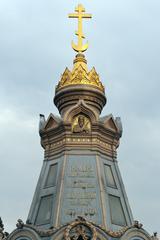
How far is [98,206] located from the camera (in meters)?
31.6

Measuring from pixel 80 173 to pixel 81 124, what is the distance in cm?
310

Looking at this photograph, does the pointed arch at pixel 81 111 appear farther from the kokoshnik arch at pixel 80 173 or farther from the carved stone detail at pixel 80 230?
the carved stone detail at pixel 80 230

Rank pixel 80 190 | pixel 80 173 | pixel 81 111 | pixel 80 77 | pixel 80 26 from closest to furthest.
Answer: pixel 80 190, pixel 80 173, pixel 81 111, pixel 80 77, pixel 80 26

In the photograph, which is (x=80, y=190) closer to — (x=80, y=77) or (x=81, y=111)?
(x=81, y=111)

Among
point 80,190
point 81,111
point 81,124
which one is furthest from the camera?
point 81,111

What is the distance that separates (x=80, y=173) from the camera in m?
33.0

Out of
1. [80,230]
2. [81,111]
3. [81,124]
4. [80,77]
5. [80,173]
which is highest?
[80,77]

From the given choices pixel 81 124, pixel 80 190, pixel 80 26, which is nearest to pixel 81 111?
pixel 81 124

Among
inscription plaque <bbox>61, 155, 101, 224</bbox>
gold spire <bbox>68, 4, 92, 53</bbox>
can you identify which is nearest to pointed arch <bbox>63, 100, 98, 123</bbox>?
inscription plaque <bbox>61, 155, 101, 224</bbox>

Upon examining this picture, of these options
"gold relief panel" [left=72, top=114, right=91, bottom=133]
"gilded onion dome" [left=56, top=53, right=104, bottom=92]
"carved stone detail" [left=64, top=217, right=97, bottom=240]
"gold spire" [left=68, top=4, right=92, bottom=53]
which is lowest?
"carved stone detail" [left=64, top=217, right=97, bottom=240]

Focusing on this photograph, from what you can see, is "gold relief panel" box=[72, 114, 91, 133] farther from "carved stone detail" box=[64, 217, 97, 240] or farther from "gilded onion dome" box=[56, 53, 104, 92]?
"carved stone detail" box=[64, 217, 97, 240]

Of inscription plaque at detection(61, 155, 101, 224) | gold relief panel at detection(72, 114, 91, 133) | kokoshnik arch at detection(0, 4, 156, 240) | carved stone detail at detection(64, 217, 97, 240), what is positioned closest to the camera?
carved stone detail at detection(64, 217, 97, 240)

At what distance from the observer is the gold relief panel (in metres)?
34.5

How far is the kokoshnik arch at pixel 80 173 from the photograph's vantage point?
1184 inches
